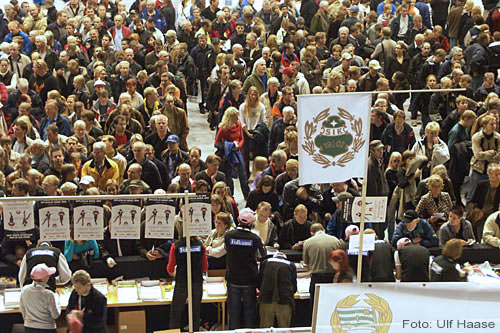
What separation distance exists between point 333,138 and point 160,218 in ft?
8.74

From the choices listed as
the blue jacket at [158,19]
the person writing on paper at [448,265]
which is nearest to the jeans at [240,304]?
the person writing on paper at [448,265]

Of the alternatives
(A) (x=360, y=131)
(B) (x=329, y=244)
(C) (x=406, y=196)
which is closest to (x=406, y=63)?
(C) (x=406, y=196)

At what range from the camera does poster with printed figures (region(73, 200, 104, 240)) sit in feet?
34.3

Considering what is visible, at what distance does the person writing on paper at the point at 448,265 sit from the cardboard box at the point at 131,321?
3.36 meters

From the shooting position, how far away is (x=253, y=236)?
10.6m

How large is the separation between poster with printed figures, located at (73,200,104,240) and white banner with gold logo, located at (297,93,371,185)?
2639 mm

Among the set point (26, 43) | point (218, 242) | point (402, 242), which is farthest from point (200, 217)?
point (26, 43)

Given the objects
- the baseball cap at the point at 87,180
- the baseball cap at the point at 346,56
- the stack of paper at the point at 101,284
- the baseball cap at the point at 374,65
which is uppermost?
the baseball cap at the point at 346,56

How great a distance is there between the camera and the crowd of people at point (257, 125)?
1092cm

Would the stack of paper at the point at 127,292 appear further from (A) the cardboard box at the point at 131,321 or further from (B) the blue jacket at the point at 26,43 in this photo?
(B) the blue jacket at the point at 26,43

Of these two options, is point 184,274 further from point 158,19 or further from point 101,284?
point 158,19

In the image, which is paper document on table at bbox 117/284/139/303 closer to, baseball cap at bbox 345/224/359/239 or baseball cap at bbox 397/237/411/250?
baseball cap at bbox 345/224/359/239

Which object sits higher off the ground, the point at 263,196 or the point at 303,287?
the point at 263,196

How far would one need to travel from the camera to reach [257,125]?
581 inches
